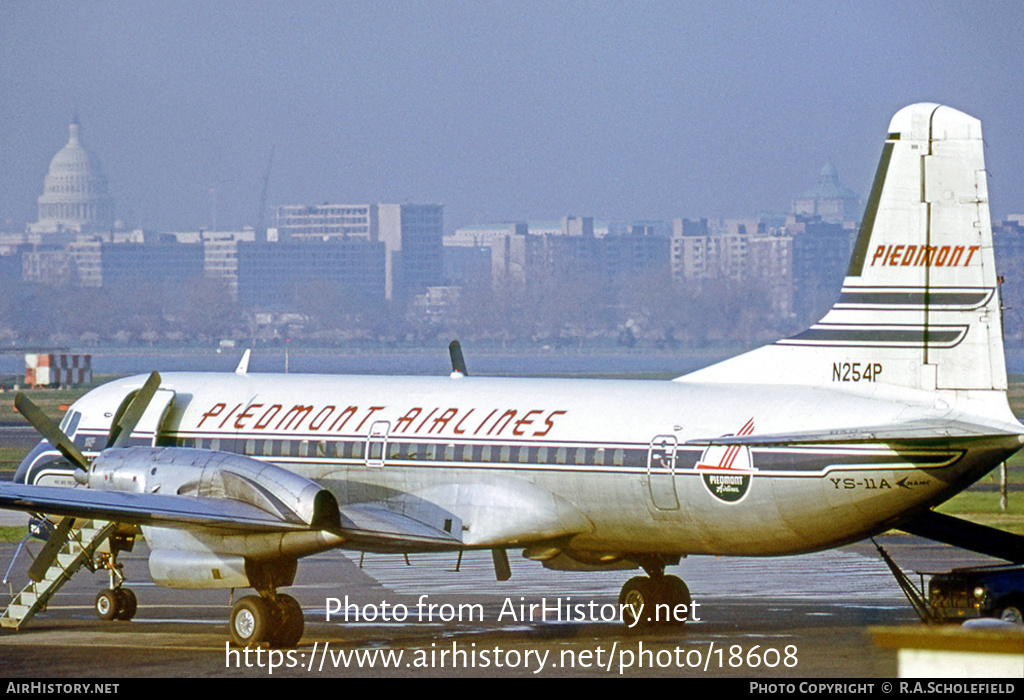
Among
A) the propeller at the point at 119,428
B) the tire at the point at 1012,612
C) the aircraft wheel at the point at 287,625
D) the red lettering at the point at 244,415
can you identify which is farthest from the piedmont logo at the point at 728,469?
the propeller at the point at 119,428

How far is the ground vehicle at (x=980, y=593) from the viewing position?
808 inches

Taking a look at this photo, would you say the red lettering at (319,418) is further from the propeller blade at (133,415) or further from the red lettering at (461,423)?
the propeller blade at (133,415)

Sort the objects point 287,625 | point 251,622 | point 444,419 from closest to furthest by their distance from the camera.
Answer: point 251,622
point 287,625
point 444,419

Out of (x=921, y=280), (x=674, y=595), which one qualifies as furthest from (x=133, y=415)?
(x=921, y=280)

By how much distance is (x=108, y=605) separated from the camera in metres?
23.0

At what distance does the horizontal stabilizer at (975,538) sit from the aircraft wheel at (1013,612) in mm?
2227

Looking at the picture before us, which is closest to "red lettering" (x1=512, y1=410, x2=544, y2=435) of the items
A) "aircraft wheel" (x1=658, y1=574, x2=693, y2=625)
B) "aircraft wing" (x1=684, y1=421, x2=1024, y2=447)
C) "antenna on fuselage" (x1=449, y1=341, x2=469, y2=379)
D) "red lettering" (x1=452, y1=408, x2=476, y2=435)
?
"red lettering" (x1=452, y1=408, x2=476, y2=435)

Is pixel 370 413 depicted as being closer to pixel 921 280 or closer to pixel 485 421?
pixel 485 421

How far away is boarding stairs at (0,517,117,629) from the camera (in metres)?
22.2

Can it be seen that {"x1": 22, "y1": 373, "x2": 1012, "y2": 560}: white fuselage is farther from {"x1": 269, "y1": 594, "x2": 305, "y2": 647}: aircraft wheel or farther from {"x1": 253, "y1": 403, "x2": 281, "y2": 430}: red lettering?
{"x1": 269, "y1": 594, "x2": 305, "y2": 647}: aircraft wheel

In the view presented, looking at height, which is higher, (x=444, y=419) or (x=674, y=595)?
(x=444, y=419)

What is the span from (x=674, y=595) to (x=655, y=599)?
0.30 metres

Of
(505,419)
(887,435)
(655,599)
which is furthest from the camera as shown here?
(655,599)

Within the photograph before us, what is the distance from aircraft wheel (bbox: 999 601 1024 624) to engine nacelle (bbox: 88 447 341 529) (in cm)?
884
